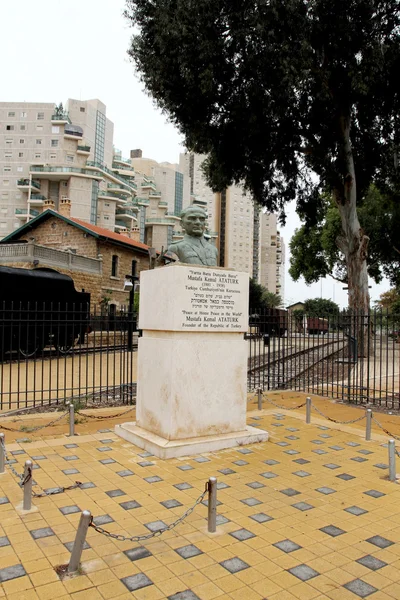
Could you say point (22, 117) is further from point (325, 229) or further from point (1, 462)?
point (1, 462)

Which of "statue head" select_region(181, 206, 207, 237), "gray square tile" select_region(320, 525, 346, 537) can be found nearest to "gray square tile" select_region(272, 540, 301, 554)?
"gray square tile" select_region(320, 525, 346, 537)

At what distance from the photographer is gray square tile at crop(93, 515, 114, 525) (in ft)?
13.3

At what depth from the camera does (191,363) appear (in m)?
6.30

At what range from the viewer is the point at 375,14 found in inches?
650

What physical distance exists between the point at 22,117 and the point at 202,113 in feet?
213

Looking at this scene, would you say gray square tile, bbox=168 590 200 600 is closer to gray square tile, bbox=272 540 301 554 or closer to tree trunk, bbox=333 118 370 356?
gray square tile, bbox=272 540 301 554

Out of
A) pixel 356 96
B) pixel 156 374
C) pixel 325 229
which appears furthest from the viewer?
pixel 325 229

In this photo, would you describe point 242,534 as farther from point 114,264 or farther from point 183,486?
point 114,264

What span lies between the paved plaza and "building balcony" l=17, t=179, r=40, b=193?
67651 millimetres

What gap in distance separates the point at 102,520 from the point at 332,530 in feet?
6.73

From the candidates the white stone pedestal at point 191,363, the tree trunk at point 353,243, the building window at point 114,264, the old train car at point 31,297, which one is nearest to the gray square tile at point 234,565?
the white stone pedestal at point 191,363

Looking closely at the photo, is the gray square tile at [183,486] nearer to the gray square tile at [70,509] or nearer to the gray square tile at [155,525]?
the gray square tile at [155,525]

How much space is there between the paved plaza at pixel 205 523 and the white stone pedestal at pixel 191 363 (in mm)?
295

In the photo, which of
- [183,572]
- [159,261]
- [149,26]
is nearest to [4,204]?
[149,26]
